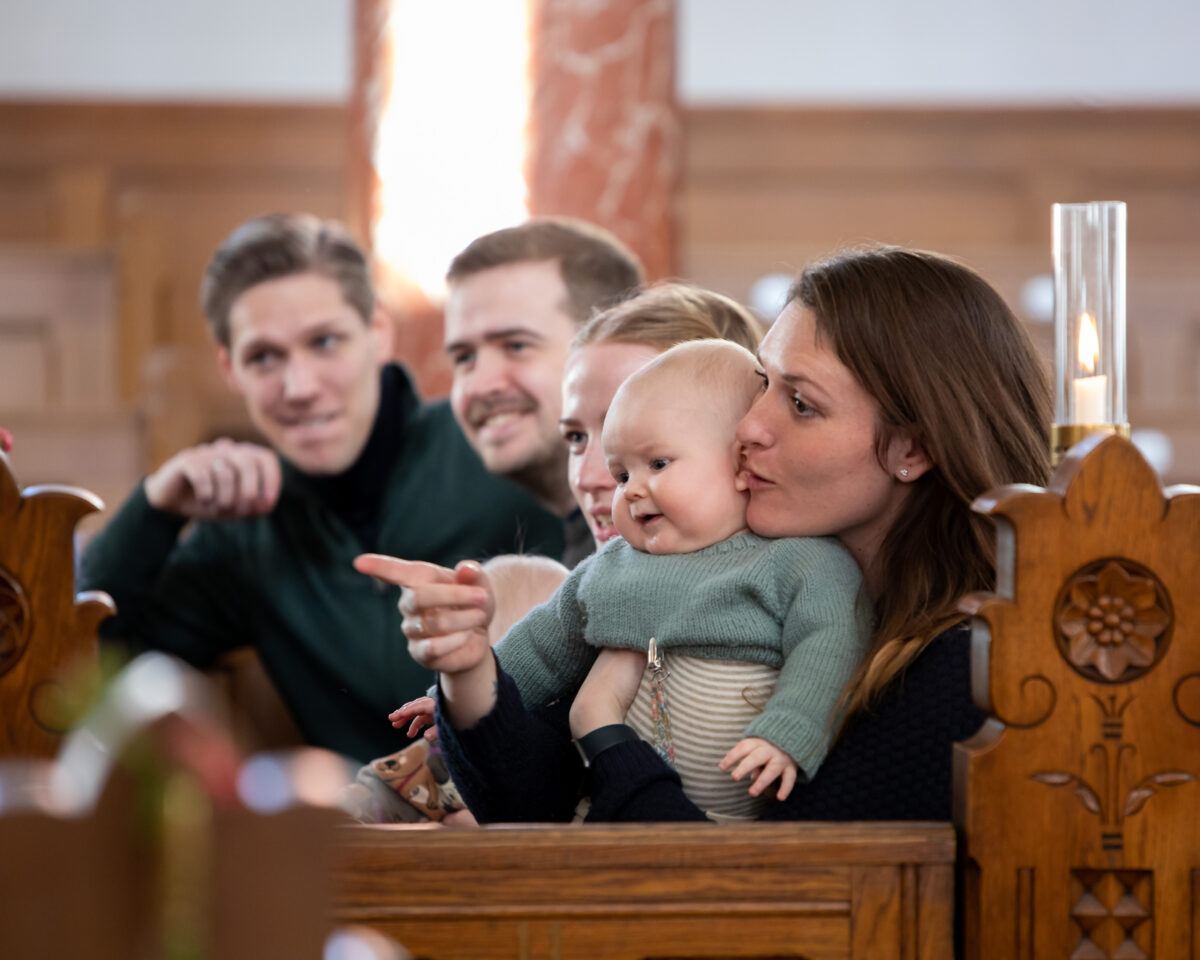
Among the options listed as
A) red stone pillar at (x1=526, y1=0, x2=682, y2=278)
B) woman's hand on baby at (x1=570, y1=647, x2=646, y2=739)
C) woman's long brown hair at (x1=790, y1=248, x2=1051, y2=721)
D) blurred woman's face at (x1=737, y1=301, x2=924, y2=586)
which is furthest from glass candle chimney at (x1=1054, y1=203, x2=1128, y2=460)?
red stone pillar at (x1=526, y1=0, x2=682, y2=278)

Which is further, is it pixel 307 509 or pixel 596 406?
pixel 307 509

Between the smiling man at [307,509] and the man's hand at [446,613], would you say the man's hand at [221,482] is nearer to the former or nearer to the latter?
the smiling man at [307,509]

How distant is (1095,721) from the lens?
3.91ft

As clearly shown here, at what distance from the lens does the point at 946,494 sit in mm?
1556

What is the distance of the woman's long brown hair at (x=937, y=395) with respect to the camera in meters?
1.50

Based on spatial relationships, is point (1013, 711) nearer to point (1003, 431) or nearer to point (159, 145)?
point (1003, 431)

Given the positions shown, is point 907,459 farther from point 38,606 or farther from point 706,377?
point 38,606

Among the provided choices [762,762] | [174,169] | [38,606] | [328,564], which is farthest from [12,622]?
[174,169]

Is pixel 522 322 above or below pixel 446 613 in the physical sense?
above

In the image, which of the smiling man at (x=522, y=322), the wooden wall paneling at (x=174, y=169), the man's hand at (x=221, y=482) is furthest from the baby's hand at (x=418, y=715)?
the wooden wall paneling at (x=174, y=169)

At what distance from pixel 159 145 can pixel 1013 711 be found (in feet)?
19.5

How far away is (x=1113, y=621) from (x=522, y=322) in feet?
5.44

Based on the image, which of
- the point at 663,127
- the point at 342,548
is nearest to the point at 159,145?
the point at 663,127

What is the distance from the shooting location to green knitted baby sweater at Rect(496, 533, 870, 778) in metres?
1.36
